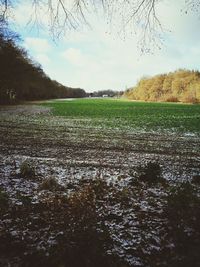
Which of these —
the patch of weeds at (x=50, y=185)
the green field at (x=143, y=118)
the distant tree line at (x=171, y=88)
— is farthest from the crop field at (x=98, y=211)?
the distant tree line at (x=171, y=88)

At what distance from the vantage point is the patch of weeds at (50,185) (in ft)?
27.6

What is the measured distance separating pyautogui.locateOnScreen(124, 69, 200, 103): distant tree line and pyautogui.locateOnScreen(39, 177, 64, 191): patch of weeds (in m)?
107

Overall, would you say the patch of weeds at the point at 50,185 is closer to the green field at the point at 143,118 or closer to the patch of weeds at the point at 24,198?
the patch of weeds at the point at 24,198

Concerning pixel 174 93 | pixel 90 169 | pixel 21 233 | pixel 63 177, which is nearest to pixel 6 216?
pixel 21 233

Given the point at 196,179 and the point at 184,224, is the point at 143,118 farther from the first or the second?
the point at 184,224

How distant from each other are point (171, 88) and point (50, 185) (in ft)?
458

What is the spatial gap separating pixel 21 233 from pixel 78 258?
1.35 meters

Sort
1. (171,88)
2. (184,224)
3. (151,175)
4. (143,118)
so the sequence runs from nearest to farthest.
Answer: (184,224)
(151,175)
(143,118)
(171,88)

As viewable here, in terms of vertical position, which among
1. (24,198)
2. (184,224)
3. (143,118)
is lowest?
(184,224)

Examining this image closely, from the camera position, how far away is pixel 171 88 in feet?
468

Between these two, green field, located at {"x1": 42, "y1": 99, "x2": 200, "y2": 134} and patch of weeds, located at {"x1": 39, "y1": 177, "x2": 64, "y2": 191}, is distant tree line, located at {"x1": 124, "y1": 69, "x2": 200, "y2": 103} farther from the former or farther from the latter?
patch of weeds, located at {"x1": 39, "y1": 177, "x2": 64, "y2": 191}

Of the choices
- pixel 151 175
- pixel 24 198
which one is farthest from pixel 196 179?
pixel 24 198

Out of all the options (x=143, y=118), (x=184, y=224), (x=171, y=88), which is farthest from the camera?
(x=171, y=88)

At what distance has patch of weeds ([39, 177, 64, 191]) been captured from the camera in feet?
27.6
